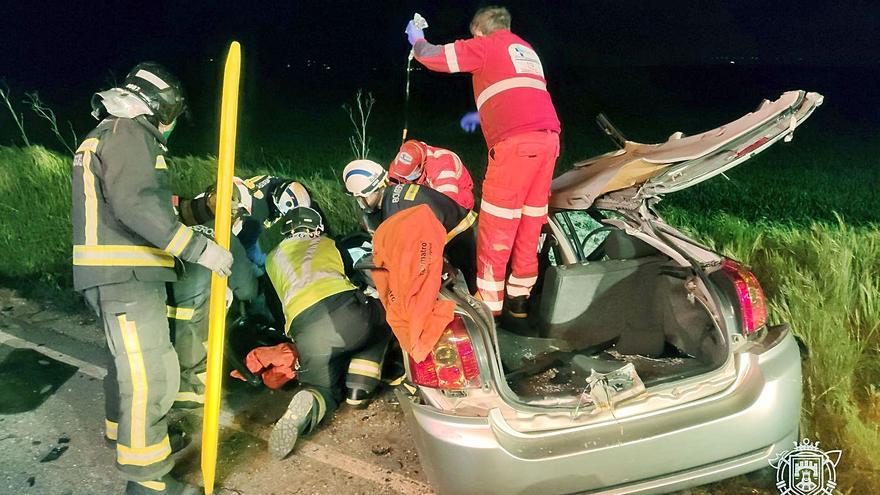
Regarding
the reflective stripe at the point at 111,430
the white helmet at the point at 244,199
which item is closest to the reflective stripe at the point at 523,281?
the white helmet at the point at 244,199

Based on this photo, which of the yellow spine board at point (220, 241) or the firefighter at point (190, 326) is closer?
the yellow spine board at point (220, 241)

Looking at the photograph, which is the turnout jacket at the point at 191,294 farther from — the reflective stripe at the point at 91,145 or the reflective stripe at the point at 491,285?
the reflective stripe at the point at 491,285

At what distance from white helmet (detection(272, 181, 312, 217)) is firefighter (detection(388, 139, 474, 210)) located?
98 centimetres

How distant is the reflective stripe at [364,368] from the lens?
3.71 metres

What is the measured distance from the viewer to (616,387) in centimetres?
266

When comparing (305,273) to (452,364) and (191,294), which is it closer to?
(191,294)

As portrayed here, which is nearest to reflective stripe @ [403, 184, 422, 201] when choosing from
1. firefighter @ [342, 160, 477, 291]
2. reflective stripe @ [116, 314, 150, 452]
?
firefighter @ [342, 160, 477, 291]

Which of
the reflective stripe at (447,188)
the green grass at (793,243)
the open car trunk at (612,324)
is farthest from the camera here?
the reflective stripe at (447,188)

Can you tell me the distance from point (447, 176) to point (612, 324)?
6.70 feet

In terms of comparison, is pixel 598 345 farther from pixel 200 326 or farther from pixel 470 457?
pixel 200 326

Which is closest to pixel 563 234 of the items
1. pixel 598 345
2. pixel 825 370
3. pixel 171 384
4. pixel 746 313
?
pixel 598 345

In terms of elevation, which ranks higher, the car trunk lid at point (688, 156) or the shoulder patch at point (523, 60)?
the shoulder patch at point (523, 60)

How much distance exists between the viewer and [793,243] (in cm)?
503

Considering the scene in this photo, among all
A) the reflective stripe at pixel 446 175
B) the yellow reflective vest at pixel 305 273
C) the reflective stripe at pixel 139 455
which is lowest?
the reflective stripe at pixel 139 455
